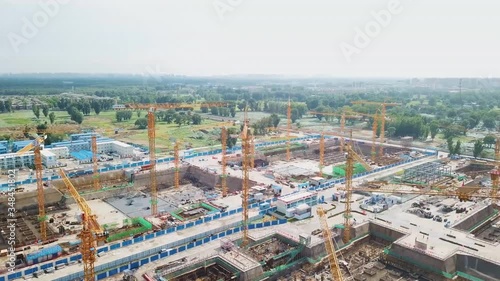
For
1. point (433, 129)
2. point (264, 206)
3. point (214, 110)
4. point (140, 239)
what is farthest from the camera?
point (214, 110)

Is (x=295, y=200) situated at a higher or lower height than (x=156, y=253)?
higher

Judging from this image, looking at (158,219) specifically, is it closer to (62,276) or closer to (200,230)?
(200,230)

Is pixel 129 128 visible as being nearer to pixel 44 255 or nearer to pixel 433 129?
pixel 44 255

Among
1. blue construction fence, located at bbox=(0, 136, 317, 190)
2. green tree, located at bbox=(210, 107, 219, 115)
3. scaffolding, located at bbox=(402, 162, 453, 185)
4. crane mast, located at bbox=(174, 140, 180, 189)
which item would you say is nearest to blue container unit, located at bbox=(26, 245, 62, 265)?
blue construction fence, located at bbox=(0, 136, 317, 190)

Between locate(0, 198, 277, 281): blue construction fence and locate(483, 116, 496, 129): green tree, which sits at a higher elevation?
locate(483, 116, 496, 129): green tree

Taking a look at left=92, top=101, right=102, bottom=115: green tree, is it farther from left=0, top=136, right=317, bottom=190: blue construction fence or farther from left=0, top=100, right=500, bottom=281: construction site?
left=0, top=100, right=500, bottom=281: construction site

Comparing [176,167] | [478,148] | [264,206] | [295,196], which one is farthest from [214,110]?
[295,196]
